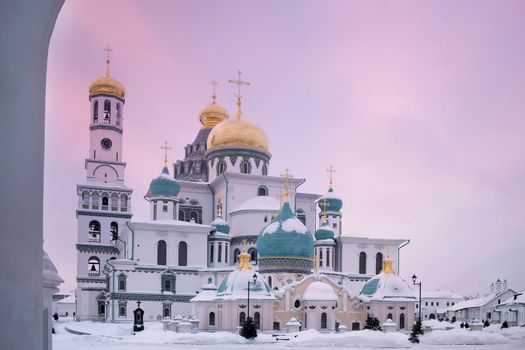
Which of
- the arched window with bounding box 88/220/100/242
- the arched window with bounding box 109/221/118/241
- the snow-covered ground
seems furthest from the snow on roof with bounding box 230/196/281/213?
the snow-covered ground

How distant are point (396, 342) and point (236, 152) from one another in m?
27.5

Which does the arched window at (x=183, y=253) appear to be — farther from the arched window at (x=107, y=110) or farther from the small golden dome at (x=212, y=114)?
the small golden dome at (x=212, y=114)

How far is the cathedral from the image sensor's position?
32281mm

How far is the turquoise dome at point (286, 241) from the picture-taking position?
35812 mm

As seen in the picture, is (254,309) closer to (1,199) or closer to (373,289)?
(373,289)

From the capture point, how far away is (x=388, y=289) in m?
34.6

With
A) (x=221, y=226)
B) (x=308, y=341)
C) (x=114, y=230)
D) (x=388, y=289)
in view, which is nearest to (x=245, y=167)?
(x=221, y=226)

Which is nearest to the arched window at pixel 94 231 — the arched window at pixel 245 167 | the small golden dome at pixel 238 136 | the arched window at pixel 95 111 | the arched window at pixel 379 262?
the arched window at pixel 95 111

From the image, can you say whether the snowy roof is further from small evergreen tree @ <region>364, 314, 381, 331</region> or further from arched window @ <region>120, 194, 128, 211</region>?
arched window @ <region>120, 194, 128, 211</region>

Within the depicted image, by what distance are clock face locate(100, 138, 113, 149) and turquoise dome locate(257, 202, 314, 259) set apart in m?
17.3

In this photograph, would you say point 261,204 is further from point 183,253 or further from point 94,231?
point 94,231

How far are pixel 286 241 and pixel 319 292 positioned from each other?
454 cm

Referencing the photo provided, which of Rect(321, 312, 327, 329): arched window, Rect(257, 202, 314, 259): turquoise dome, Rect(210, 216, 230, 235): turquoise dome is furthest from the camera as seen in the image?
Rect(210, 216, 230, 235): turquoise dome

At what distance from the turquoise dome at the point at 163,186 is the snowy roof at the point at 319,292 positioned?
16.4 metres
